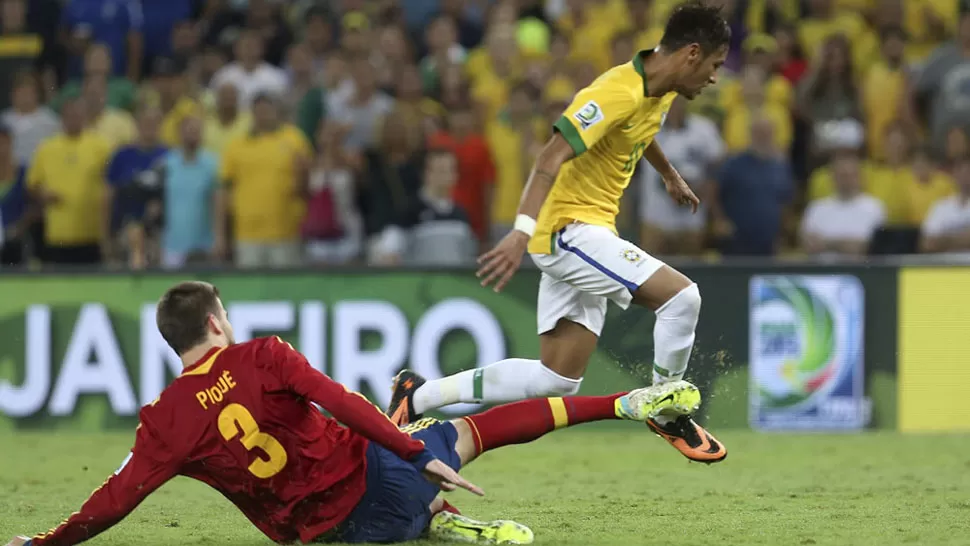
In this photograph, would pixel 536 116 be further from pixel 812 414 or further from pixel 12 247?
pixel 12 247

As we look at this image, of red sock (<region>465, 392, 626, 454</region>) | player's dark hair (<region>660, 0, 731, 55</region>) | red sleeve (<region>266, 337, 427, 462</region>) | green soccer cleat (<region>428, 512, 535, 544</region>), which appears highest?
player's dark hair (<region>660, 0, 731, 55</region>)

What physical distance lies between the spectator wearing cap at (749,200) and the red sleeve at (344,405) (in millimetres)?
7296

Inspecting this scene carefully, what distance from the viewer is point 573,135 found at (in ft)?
22.3

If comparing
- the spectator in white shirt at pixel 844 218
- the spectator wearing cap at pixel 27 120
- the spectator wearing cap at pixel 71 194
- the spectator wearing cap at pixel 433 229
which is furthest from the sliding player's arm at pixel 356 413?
the spectator wearing cap at pixel 27 120

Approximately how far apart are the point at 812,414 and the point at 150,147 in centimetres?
602

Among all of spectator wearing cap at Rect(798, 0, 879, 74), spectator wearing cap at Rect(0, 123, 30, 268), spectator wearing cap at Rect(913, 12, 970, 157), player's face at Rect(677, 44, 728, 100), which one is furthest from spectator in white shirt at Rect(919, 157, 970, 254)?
spectator wearing cap at Rect(0, 123, 30, 268)

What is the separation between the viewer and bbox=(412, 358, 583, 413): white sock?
745cm

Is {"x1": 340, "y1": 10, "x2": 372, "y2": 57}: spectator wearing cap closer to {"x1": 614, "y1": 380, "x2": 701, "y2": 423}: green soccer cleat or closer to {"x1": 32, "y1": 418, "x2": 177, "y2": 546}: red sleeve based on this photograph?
{"x1": 614, "y1": 380, "x2": 701, "y2": 423}: green soccer cleat

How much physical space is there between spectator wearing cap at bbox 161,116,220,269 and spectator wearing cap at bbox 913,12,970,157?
20.5 feet

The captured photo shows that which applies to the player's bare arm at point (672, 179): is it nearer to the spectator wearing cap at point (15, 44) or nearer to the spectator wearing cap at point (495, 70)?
the spectator wearing cap at point (495, 70)

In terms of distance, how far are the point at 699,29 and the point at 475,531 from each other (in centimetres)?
Answer: 250

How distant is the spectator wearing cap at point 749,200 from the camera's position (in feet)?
41.1

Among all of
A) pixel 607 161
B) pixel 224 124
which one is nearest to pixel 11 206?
pixel 224 124

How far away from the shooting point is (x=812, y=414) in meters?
11.4
